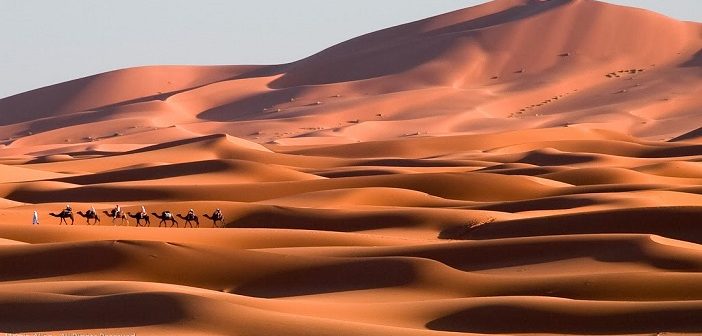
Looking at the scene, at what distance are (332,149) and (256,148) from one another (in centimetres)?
501

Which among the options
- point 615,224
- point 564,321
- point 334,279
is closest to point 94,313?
point 564,321

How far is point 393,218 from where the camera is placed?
27.5 meters

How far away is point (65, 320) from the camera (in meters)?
14.0

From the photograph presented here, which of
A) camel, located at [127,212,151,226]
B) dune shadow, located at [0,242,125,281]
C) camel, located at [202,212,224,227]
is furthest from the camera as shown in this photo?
camel, located at [202,212,224,227]

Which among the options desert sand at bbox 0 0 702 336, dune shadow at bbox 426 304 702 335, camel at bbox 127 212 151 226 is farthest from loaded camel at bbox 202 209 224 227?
dune shadow at bbox 426 304 702 335

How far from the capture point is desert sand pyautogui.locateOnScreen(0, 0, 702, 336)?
47.5ft

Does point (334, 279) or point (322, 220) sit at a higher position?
point (322, 220)

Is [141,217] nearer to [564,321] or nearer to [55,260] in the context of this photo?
[55,260]

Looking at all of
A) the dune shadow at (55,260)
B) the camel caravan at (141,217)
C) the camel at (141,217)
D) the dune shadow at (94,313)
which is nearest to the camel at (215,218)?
the camel caravan at (141,217)

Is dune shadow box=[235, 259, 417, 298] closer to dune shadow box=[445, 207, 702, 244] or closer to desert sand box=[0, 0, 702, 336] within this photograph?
desert sand box=[0, 0, 702, 336]

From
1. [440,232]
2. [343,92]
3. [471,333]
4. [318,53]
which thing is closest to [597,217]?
[440,232]

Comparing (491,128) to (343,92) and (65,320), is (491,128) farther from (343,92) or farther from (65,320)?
(65,320)

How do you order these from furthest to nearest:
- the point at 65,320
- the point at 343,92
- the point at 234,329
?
the point at 343,92 → the point at 65,320 → the point at 234,329

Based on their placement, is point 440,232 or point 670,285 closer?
point 670,285
